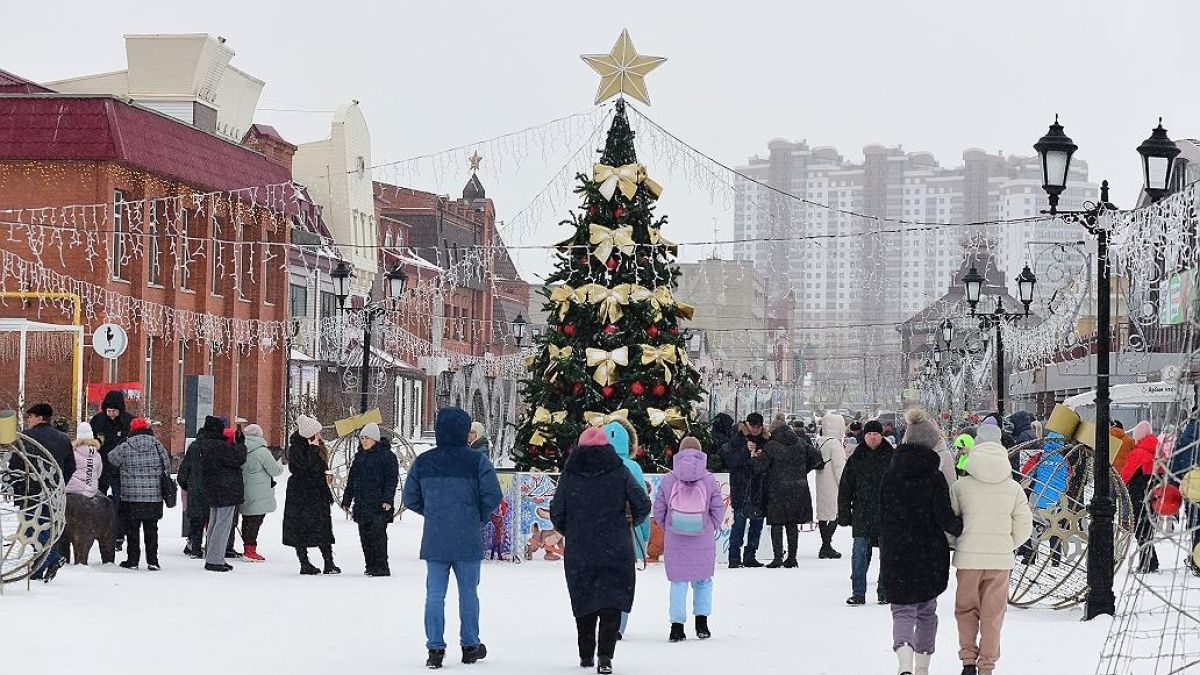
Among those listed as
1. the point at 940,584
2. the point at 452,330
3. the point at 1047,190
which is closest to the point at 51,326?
the point at 1047,190

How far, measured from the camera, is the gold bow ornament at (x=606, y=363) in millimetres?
22891

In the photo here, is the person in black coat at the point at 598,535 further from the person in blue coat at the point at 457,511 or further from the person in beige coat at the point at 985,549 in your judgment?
the person in beige coat at the point at 985,549

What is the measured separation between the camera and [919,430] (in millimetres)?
12086

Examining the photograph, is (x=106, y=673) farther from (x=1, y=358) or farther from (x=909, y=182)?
(x=909, y=182)

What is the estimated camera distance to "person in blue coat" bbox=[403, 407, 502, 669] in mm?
12383

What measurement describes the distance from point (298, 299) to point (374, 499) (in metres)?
35.3

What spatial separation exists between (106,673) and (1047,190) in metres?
9.37

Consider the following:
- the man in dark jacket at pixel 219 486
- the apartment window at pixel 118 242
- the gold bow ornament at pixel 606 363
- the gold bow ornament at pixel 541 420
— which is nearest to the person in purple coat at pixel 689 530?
the man in dark jacket at pixel 219 486

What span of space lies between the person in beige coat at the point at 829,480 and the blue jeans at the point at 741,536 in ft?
4.10

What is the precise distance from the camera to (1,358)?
125 ft

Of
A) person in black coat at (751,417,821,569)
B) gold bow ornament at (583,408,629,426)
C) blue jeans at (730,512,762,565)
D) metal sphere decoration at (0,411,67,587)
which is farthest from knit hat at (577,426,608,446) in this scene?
gold bow ornament at (583,408,629,426)

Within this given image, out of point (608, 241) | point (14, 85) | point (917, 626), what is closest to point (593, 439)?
point (917, 626)

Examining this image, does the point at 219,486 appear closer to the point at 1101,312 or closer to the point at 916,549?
the point at 1101,312

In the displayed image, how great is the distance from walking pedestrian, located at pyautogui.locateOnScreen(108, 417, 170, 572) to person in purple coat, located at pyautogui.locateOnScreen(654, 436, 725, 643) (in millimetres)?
7379
